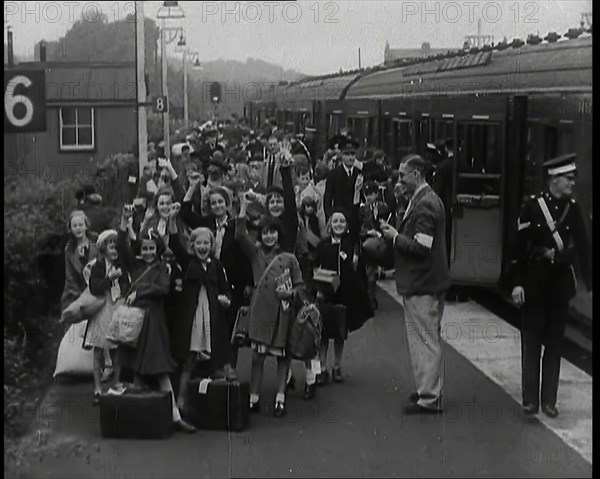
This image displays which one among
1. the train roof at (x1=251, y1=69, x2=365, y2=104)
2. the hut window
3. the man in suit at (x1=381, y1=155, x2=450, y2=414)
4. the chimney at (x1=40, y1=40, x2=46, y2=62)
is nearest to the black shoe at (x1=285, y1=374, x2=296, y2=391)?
the man in suit at (x1=381, y1=155, x2=450, y2=414)

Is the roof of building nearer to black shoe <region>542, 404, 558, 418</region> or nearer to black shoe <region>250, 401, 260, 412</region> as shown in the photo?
black shoe <region>250, 401, 260, 412</region>

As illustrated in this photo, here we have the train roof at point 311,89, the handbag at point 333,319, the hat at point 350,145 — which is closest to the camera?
the train roof at point 311,89

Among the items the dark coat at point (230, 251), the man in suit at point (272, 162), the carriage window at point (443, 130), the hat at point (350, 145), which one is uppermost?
the carriage window at point (443, 130)

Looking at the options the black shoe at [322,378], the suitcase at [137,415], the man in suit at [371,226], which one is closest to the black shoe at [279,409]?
the black shoe at [322,378]

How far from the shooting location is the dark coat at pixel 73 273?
20.7ft

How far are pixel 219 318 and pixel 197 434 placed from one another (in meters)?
0.59

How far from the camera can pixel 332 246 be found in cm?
636

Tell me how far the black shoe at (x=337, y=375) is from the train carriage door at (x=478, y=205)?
30.6 inches

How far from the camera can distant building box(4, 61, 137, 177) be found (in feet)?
20.5

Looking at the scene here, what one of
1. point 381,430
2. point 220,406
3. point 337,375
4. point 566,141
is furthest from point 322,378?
point 566,141

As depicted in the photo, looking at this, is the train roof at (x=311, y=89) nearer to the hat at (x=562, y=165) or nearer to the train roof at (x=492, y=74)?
the train roof at (x=492, y=74)

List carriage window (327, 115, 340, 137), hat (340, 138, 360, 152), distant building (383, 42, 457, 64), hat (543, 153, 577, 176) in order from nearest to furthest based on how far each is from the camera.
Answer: hat (543, 153, 577, 176) < hat (340, 138, 360, 152) < distant building (383, 42, 457, 64) < carriage window (327, 115, 340, 137)

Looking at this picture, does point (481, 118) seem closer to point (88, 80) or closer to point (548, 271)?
point (548, 271)

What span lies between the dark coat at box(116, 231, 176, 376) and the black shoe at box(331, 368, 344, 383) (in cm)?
86
